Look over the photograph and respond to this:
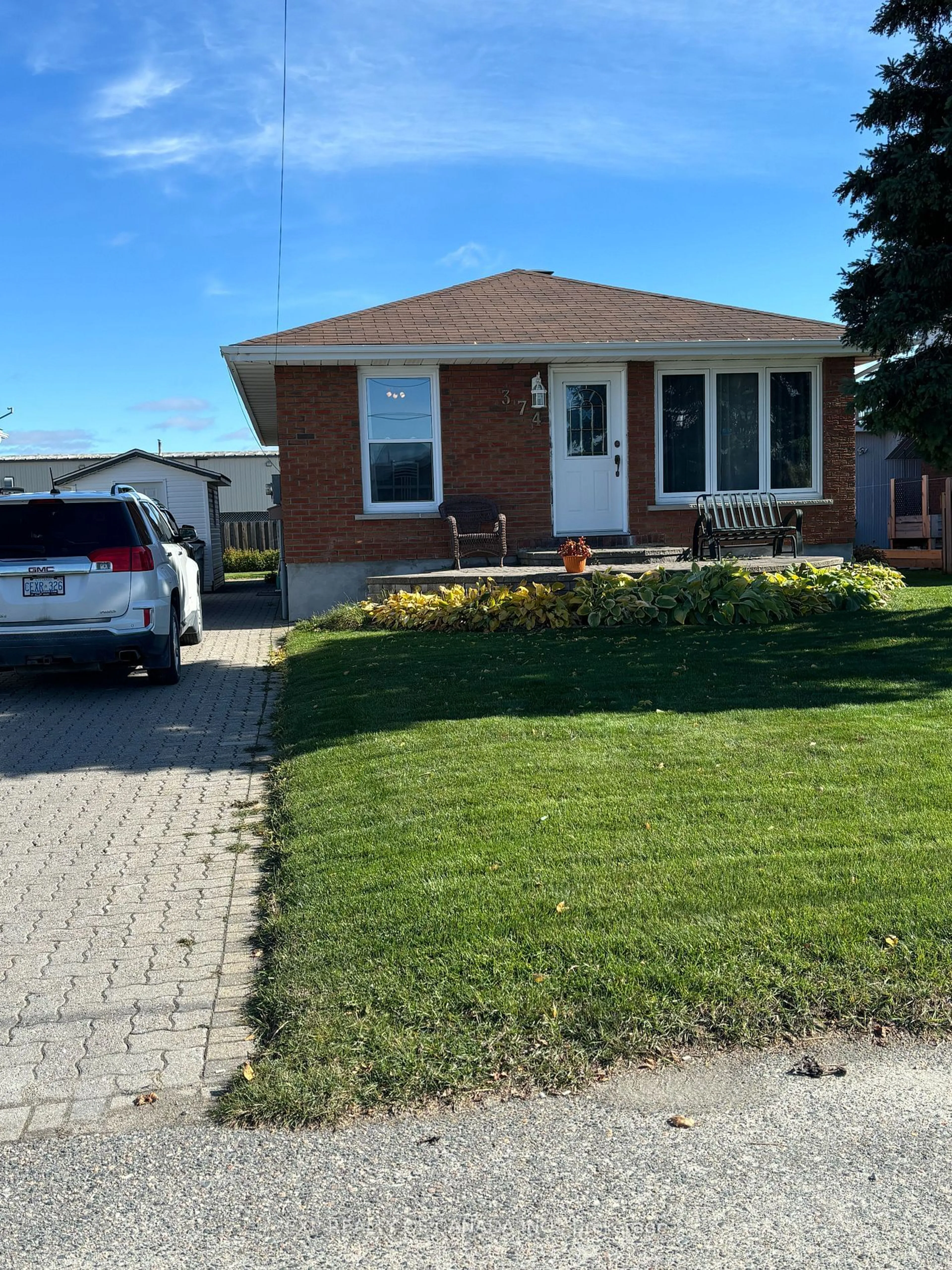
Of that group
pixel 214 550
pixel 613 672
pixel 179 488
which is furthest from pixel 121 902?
pixel 179 488

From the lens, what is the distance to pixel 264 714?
9.01 metres

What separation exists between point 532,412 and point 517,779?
10.3 m

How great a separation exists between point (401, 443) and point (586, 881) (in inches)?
454

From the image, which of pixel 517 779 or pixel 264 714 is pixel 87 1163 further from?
pixel 264 714

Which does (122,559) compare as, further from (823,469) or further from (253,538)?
(253,538)

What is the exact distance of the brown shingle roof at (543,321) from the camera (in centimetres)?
1494

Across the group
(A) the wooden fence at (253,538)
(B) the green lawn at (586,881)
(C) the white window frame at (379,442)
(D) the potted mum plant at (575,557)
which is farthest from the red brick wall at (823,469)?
(A) the wooden fence at (253,538)

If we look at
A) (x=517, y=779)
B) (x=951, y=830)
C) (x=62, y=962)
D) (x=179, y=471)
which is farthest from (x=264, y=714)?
(x=179, y=471)

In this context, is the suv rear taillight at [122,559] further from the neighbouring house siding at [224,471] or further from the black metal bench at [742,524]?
the neighbouring house siding at [224,471]

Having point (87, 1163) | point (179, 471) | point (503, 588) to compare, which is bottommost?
point (87, 1163)

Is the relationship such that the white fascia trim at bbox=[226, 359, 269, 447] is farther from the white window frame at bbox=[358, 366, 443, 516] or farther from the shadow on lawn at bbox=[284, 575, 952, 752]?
the shadow on lawn at bbox=[284, 575, 952, 752]

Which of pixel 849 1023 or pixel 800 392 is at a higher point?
pixel 800 392

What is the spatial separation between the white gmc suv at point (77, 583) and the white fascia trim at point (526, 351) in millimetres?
5246

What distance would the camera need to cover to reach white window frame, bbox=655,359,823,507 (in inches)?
624
